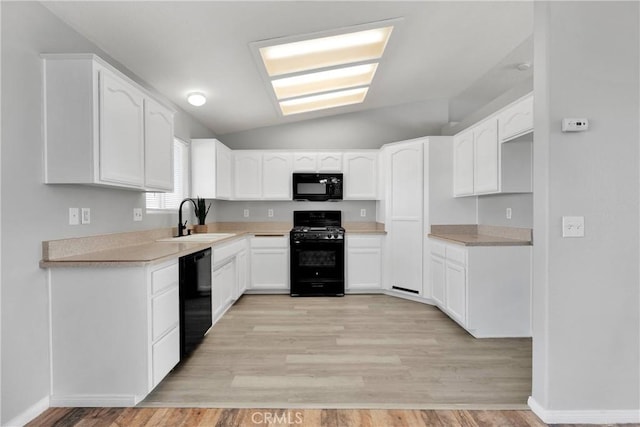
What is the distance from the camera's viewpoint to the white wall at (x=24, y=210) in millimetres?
1755


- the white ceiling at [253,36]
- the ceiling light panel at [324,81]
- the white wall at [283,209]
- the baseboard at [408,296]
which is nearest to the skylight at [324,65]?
the ceiling light panel at [324,81]

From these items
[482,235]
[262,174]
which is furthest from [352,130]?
[482,235]

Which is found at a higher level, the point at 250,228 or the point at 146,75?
the point at 146,75

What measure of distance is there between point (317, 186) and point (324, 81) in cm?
143

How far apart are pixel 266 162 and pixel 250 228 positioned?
3.33 feet

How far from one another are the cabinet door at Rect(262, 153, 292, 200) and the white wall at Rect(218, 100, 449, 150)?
39 cm

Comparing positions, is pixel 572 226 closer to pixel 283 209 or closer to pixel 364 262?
pixel 364 262

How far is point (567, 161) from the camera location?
1869mm

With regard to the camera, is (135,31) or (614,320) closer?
(614,320)

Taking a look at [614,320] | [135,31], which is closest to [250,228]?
[135,31]

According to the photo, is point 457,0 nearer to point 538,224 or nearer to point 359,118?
point 538,224

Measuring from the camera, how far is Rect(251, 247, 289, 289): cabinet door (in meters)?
4.58

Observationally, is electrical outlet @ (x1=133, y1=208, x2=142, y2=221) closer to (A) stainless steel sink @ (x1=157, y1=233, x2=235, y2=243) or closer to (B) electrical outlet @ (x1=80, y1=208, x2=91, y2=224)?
(A) stainless steel sink @ (x1=157, y1=233, x2=235, y2=243)

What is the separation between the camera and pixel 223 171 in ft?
14.6
